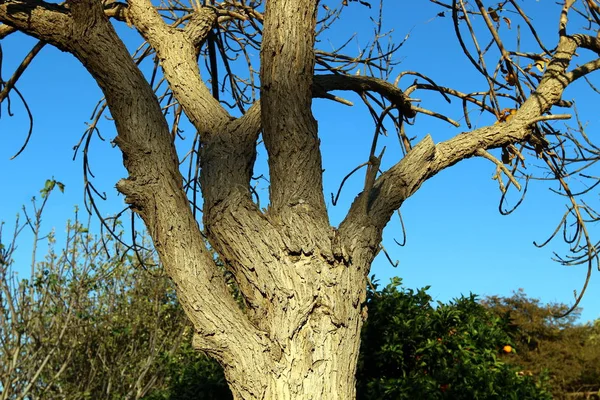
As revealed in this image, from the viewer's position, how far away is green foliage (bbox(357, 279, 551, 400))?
4.64m

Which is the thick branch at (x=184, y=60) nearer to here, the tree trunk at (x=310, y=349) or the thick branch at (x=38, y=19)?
the thick branch at (x=38, y=19)

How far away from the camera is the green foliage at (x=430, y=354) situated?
4641mm

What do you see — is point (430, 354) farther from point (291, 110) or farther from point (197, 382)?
point (291, 110)

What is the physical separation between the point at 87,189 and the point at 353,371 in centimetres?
261

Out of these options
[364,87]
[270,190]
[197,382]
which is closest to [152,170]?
[270,190]

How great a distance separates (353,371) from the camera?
304 cm

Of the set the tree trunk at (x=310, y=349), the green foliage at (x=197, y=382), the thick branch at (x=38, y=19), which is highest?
the thick branch at (x=38, y=19)

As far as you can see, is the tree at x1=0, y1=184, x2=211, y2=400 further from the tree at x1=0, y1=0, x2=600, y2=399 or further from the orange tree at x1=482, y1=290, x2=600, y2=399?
the orange tree at x1=482, y1=290, x2=600, y2=399

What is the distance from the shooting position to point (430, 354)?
4.89 m

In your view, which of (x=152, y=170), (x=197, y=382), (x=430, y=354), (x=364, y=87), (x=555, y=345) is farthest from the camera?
(x=555, y=345)

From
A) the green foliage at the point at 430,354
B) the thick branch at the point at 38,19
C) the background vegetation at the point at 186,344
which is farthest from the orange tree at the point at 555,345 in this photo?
the thick branch at the point at 38,19

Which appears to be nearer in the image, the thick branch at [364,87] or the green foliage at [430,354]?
the thick branch at [364,87]

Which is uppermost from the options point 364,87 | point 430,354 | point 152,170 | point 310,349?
point 364,87

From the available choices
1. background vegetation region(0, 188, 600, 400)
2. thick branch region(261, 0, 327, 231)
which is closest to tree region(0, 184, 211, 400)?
background vegetation region(0, 188, 600, 400)
